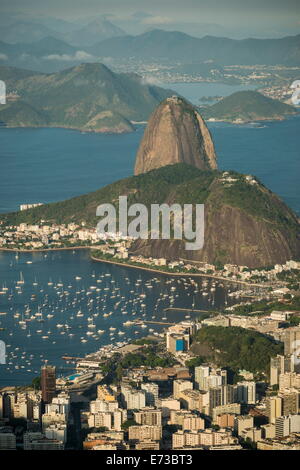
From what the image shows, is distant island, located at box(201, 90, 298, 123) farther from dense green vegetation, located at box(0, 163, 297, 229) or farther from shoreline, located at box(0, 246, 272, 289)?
shoreline, located at box(0, 246, 272, 289)

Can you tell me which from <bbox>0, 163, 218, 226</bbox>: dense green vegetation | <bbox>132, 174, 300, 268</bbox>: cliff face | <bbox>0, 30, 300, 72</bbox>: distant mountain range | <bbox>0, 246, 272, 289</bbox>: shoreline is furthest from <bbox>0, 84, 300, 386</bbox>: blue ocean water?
<bbox>0, 30, 300, 72</bbox>: distant mountain range

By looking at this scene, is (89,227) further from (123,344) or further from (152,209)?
(123,344)

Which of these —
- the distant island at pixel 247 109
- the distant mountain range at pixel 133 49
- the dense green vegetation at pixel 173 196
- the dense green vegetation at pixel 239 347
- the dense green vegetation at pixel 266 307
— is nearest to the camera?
the dense green vegetation at pixel 239 347

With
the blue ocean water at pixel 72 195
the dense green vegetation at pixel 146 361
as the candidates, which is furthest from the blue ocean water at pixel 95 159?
the dense green vegetation at pixel 146 361

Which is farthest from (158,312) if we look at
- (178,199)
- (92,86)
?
(92,86)

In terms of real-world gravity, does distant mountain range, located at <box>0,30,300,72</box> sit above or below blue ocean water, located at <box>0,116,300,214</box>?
above

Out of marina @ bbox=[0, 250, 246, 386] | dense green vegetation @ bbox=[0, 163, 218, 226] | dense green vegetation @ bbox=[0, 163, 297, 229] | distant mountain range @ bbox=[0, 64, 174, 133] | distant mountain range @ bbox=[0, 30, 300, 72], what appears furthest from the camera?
distant mountain range @ bbox=[0, 30, 300, 72]

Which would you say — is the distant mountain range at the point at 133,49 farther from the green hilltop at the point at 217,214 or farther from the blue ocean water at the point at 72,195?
the green hilltop at the point at 217,214
